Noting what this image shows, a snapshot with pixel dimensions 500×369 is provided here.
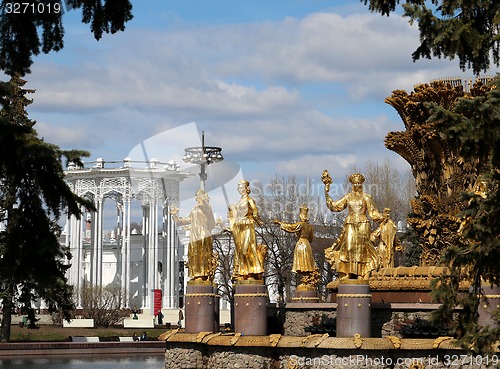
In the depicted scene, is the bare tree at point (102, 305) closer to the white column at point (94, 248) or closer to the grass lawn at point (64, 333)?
the grass lawn at point (64, 333)

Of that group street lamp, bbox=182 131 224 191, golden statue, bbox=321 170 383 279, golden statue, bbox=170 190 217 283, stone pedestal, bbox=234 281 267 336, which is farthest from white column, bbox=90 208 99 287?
golden statue, bbox=321 170 383 279

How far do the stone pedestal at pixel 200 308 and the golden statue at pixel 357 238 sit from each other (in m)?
3.38

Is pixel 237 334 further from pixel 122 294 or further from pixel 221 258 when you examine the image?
pixel 122 294

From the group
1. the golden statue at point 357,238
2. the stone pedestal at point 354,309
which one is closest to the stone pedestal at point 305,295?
the golden statue at point 357,238

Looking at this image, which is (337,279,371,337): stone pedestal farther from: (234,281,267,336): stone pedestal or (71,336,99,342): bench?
(71,336,99,342): bench

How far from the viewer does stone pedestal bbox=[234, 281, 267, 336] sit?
65.0 feet

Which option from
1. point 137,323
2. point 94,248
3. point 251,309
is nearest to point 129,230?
point 94,248

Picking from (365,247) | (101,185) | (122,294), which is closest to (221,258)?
(122,294)

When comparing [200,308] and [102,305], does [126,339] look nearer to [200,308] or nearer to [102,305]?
[102,305]

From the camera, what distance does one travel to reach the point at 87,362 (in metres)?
33.0

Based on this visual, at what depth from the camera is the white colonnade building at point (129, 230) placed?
6950 centimetres

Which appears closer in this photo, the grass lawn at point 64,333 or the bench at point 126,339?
the bench at point 126,339

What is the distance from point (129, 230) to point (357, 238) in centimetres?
5331

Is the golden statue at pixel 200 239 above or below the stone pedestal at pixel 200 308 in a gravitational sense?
above
